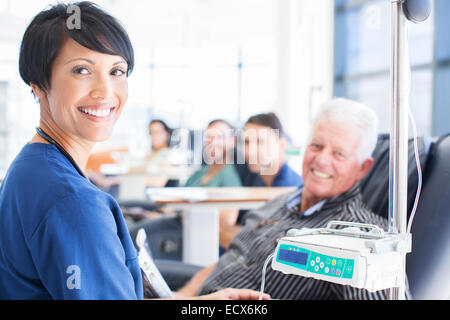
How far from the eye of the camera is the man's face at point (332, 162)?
125 centimetres

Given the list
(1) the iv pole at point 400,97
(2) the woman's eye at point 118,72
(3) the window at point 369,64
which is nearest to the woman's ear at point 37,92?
(2) the woman's eye at point 118,72

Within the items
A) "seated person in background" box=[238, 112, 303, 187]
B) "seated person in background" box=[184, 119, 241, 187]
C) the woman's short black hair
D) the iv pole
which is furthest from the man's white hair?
"seated person in background" box=[184, 119, 241, 187]

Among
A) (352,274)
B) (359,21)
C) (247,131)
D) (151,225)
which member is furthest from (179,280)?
(359,21)

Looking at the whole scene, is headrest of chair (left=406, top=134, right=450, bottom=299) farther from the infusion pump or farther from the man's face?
the infusion pump

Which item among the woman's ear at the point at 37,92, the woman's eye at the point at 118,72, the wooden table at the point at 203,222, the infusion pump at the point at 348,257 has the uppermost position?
the woman's eye at the point at 118,72

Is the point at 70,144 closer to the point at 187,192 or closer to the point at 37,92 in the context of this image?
the point at 37,92

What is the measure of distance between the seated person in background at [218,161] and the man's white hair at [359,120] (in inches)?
58.4

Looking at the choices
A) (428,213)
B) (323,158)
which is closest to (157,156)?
(323,158)

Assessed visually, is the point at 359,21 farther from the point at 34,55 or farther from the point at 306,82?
the point at 34,55

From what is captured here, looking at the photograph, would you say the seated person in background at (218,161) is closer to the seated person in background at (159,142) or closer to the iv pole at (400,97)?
the seated person in background at (159,142)

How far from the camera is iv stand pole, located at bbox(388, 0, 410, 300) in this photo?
2.50 feet

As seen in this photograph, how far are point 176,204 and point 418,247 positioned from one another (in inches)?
45.4
